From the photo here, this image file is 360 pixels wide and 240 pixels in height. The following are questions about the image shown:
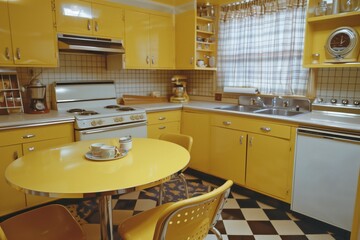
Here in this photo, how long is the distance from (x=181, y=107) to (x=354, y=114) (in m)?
1.91

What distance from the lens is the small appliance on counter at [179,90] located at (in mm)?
3758

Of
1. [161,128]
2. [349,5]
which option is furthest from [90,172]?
[349,5]

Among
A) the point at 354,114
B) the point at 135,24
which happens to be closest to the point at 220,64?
the point at 135,24

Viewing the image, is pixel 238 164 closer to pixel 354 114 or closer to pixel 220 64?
pixel 354 114

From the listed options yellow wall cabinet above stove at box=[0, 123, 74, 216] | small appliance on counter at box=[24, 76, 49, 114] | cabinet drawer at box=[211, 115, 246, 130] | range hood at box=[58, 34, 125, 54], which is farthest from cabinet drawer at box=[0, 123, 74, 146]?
cabinet drawer at box=[211, 115, 246, 130]

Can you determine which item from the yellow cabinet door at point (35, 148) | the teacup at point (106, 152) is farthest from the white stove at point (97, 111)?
the teacup at point (106, 152)

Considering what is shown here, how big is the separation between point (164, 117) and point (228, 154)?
93 centimetres

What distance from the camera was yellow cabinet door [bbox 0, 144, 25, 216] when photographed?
88.1 inches

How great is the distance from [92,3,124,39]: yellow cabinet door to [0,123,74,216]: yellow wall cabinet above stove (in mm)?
1190

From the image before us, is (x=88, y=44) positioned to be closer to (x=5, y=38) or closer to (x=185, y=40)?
(x=5, y=38)

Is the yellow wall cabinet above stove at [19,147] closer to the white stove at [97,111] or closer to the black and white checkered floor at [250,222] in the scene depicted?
the white stove at [97,111]

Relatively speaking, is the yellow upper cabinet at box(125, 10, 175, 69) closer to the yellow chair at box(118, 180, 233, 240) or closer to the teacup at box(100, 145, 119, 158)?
the teacup at box(100, 145, 119, 158)

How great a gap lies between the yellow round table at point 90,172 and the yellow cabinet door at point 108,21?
66.1 inches

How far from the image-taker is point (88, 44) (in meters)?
2.84
